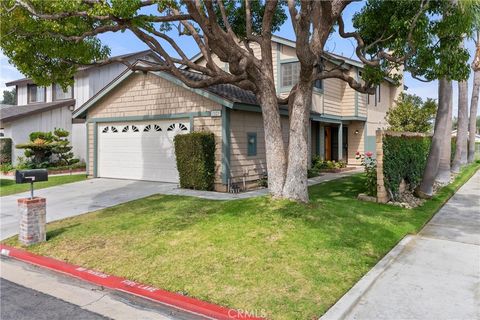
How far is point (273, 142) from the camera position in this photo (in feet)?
30.9

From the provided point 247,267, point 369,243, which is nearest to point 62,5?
point 247,267

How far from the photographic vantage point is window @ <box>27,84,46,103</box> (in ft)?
87.1

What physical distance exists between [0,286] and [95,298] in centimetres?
167

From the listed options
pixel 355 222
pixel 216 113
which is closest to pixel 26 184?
pixel 216 113

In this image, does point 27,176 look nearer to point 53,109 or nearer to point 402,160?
point 402,160

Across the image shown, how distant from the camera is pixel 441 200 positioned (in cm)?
1134

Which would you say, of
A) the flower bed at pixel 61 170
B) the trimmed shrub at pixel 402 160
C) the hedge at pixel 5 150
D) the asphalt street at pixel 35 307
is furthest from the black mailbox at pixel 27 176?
Answer: the hedge at pixel 5 150

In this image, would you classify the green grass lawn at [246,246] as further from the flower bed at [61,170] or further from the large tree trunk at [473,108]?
the large tree trunk at [473,108]

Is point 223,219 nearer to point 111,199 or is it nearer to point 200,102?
point 111,199

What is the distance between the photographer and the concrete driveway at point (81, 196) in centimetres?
955

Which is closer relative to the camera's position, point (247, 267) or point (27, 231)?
point (247, 267)

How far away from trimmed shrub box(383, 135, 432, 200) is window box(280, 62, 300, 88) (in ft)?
22.4

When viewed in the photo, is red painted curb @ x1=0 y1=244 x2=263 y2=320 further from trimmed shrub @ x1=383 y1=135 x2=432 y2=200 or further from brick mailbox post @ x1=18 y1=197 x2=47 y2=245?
trimmed shrub @ x1=383 y1=135 x2=432 y2=200

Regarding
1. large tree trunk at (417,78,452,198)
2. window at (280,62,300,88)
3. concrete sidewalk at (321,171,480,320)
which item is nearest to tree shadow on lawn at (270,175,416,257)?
concrete sidewalk at (321,171,480,320)
